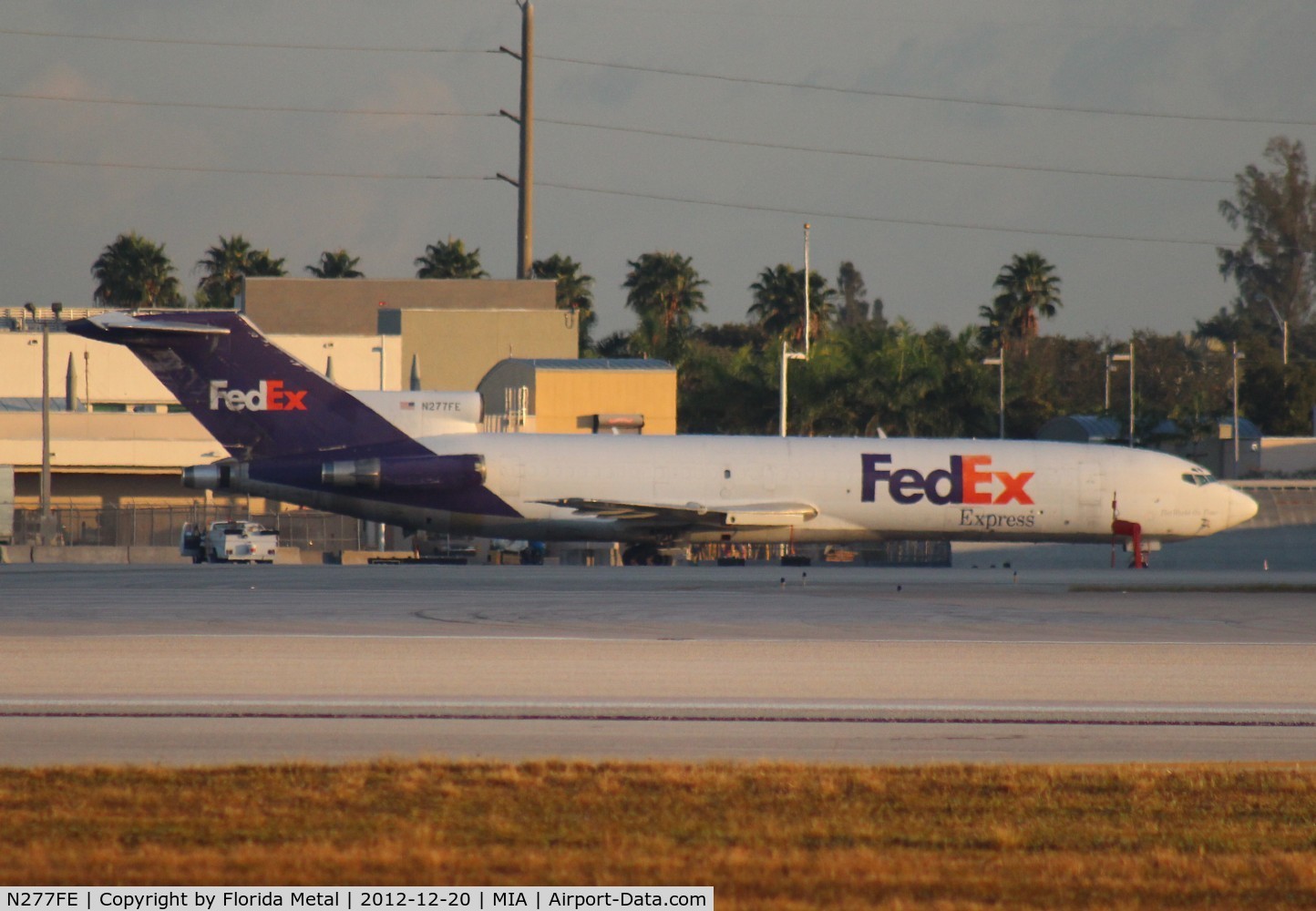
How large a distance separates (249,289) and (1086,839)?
7668 cm

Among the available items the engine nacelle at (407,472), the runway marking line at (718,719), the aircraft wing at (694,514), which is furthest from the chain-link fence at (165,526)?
the runway marking line at (718,719)

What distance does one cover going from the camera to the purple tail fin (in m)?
38.6

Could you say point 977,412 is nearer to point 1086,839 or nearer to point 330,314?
point 330,314

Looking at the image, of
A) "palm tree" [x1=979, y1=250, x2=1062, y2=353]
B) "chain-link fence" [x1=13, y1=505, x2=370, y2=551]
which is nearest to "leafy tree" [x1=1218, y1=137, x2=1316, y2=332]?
"palm tree" [x1=979, y1=250, x2=1062, y2=353]

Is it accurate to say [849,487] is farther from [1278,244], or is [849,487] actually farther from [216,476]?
[1278,244]

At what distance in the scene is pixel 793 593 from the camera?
28.5m

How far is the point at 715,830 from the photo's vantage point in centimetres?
873

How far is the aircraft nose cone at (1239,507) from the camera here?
41688mm

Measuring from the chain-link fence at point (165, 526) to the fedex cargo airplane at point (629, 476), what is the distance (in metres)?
20.1

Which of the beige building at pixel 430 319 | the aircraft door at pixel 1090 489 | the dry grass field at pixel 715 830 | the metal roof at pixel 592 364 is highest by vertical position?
the beige building at pixel 430 319

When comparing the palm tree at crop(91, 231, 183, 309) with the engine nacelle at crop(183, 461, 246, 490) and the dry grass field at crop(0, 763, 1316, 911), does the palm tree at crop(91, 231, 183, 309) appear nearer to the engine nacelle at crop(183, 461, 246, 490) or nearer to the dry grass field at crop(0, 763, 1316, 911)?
the engine nacelle at crop(183, 461, 246, 490)

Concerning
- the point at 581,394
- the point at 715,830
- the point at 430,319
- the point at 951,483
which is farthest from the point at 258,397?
the point at 430,319

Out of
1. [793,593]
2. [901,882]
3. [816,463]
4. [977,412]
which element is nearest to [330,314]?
[977,412]

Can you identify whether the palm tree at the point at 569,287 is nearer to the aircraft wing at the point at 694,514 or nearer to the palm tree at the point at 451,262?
the palm tree at the point at 451,262
